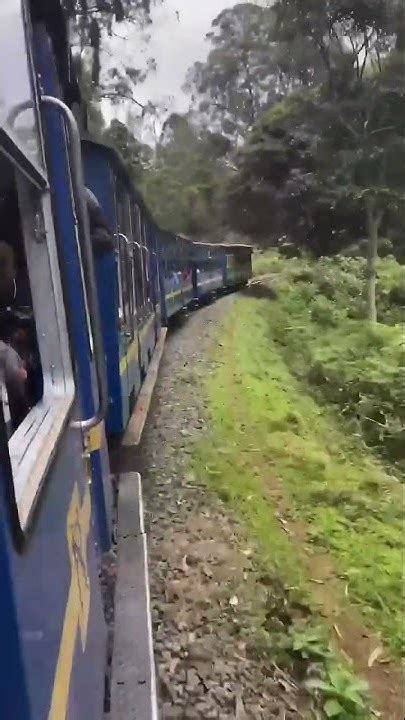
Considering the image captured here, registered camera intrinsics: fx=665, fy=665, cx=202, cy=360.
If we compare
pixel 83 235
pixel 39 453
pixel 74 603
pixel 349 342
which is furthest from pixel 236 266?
pixel 39 453

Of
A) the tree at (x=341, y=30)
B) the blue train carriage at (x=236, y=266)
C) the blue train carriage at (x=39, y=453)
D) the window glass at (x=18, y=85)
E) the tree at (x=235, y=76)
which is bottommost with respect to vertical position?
the blue train carriage at (x=236, y=266)

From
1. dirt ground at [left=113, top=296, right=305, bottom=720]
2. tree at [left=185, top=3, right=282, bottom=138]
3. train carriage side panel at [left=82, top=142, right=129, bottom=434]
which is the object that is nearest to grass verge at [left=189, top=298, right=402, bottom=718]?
dirt ground at [left=113, top=296, right=305, bottom=720]

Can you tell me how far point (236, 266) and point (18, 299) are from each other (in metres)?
19.3

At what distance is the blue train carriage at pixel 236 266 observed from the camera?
19.5 meters

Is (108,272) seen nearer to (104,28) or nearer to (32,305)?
(32,305)

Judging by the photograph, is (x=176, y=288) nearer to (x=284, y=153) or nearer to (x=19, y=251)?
(x=19, y=251)

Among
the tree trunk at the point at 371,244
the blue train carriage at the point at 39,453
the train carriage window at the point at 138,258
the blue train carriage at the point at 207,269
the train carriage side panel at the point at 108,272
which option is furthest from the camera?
the tree trunk at the point at 371,244

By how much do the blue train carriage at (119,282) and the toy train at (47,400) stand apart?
140 centimetres

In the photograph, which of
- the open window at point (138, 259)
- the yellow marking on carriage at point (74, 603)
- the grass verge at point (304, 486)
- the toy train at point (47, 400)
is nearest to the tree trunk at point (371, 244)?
the grass verge at point (304, 486)

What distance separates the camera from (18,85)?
1.73 meters

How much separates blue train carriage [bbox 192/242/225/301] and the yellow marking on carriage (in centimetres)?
1311

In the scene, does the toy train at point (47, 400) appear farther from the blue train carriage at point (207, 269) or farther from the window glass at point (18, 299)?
the blue train carriage at point (207, 269)

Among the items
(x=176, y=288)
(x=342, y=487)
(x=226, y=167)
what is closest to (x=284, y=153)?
(x=226, y=167)

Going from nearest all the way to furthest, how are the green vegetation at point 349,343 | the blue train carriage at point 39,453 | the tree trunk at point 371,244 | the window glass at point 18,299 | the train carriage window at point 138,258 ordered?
the blue train carriage at point 39,453 < the window glass at point 18,299 < the train carriage window at point 138,258 < the green vegetation at point 349,343 < the tree trunk at point 371,244
